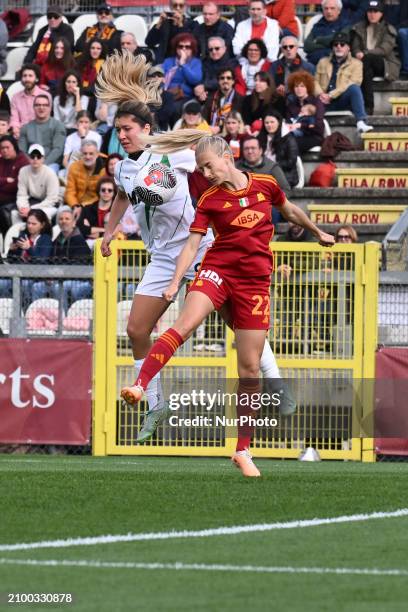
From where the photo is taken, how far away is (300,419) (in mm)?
13867

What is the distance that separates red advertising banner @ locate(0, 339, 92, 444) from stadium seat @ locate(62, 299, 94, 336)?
4.3 inches

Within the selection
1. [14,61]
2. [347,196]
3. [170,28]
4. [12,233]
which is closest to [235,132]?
[347,196]

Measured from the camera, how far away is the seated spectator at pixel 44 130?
19.8m

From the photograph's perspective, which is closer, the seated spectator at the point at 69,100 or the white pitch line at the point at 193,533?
the white pitch line at the point at 193,533

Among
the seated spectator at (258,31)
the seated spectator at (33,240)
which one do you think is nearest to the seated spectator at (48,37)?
the seated spectator at (258,31)

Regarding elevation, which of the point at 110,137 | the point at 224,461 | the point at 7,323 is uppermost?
the point at 110,137

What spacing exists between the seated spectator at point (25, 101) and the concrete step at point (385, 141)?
4.54 metres

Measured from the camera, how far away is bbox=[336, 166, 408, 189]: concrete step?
63.1ft

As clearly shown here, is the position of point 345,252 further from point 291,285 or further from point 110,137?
point 110,137

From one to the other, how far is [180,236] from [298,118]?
922 cm

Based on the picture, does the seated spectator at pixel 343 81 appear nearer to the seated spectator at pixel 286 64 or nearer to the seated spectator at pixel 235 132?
the seated spectator at pixel 286 64

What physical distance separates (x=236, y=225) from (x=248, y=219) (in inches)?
3.4

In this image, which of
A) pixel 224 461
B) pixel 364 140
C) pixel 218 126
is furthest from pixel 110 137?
pixel 224 461

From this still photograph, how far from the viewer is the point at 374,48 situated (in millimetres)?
20328
